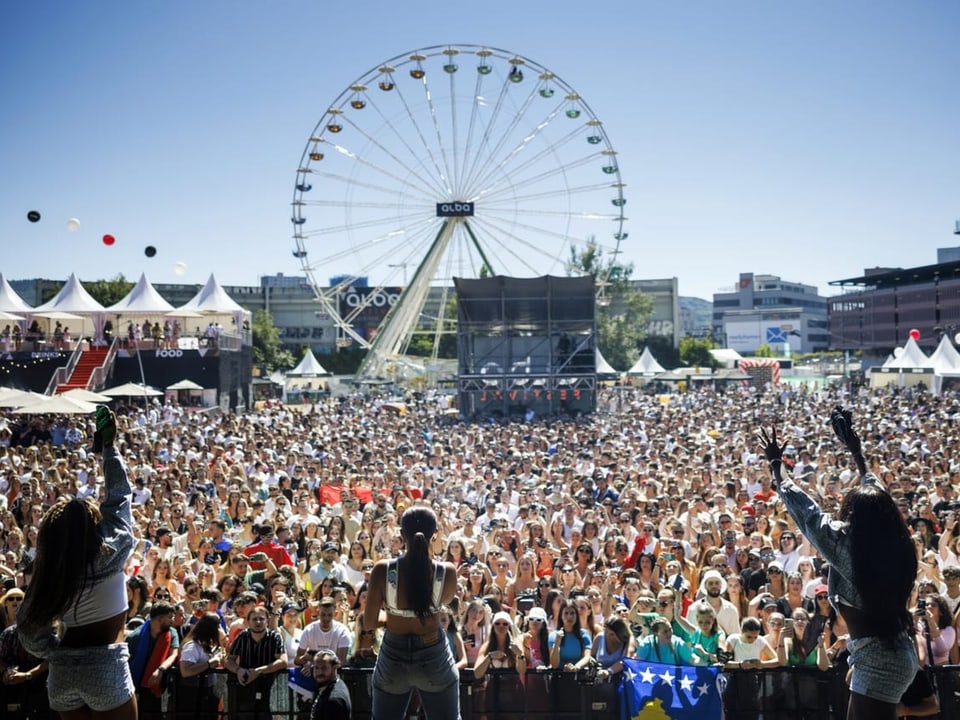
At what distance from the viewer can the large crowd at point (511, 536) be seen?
570cm

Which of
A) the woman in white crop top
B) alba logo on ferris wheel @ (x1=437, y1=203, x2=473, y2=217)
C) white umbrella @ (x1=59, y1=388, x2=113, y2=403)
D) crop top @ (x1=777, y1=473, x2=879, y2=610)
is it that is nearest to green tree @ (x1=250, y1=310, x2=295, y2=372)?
alba logo on ferris wheel @ (x1=437, y1=203, x2=473, y2=217)

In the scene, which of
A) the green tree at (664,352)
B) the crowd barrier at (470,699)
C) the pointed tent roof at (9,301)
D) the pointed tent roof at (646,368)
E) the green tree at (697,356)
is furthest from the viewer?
the green tree at (664,352)

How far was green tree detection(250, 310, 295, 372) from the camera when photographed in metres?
69.2

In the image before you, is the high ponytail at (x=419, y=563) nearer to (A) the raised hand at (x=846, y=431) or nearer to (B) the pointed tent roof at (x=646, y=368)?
(A) the raised hand at (x=846, y=431)

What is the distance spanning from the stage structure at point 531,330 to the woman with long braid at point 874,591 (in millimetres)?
28455

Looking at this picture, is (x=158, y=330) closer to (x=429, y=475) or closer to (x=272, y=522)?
(x=429, y=475)

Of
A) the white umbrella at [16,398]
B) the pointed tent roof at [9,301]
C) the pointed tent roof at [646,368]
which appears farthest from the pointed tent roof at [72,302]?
the pointed tent roof at [646,368]

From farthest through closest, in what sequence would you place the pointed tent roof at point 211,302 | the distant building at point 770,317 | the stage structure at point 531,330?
the distant building at point 770,317 → the pointed tent roof at point 211,302 → the stage structure at point 531,330

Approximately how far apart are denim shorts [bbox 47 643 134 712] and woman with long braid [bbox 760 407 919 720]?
265 centimetres

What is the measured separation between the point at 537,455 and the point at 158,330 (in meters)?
20.9

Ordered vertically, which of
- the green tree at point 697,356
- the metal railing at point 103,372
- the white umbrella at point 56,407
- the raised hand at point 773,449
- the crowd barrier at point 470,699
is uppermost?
the green tree at point 697,356

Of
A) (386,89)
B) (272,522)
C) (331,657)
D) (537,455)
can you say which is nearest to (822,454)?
(537,455)

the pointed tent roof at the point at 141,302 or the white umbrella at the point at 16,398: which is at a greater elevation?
the pointed tent roof at the point at 141,302

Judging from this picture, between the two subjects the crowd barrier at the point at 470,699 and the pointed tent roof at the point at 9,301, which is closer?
the crowd barrier at the point at 470,699
